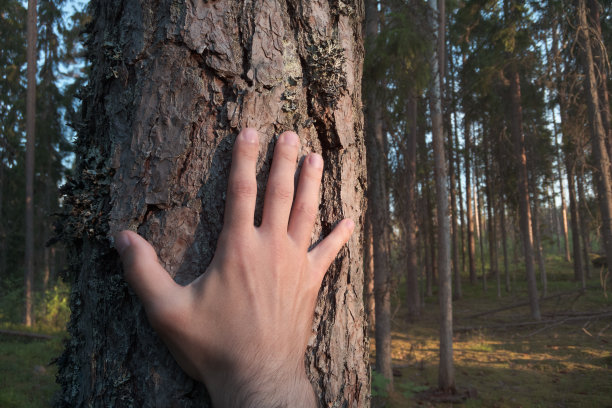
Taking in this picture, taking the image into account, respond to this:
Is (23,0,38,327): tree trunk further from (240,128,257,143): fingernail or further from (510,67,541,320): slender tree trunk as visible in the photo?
(510,67,541,320): slender tree trunk

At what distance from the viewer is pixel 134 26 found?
3.48ft

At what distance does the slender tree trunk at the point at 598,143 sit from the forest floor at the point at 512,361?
→ 85.5 inches

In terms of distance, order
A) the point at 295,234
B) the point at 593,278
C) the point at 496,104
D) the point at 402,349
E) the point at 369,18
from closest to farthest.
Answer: the point at 295,234, the point at 369,18, the point at 402,349, the point at 496,104, the point at 593,278

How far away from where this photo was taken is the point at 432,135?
24.2ft

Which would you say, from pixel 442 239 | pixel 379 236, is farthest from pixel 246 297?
pixel 442 239

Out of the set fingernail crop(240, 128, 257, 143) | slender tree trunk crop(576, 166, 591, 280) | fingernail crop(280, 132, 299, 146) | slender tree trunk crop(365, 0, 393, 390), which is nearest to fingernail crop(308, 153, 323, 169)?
fingernail crop(280, 132, 299, 146)

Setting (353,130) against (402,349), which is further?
(402,349)

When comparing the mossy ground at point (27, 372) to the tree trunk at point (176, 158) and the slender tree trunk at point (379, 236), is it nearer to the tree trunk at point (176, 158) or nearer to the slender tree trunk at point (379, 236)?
the tree trunk at point (176, 158)

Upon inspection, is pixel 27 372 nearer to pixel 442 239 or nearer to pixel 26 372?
pixel 26 372

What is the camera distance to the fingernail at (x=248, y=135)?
978mm

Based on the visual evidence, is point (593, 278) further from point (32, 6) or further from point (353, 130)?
point (32, 6)

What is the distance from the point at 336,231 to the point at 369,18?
7.71 m

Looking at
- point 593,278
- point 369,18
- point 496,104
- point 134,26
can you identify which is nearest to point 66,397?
point 134,26

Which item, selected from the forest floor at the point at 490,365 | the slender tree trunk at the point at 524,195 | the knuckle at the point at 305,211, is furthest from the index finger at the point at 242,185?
the slender tree trunk at the point at 524,195
